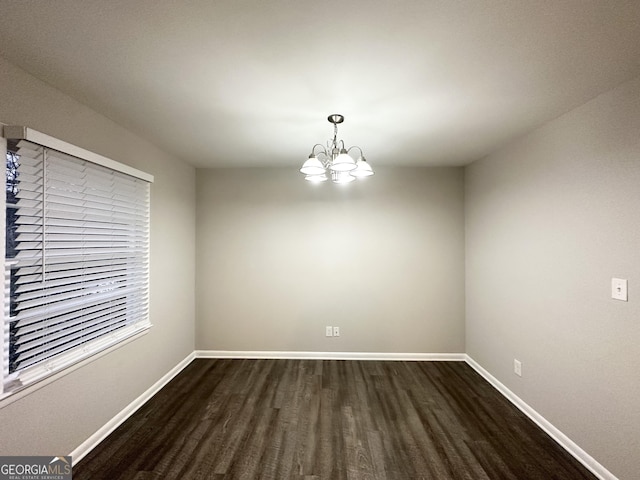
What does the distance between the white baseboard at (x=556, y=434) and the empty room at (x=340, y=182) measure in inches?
0.5

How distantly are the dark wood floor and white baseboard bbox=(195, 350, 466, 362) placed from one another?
18.4 inches

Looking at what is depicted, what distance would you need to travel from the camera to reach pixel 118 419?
8.08ft

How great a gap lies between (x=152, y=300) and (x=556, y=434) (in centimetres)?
368

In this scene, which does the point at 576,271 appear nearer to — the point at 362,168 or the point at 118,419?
the point at 362,168

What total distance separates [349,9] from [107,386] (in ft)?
9.81

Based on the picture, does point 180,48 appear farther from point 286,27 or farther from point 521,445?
point 521,445

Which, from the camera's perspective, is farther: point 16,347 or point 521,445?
point 521,445

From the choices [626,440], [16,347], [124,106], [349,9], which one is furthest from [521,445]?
[124,106]

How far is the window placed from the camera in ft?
5.49

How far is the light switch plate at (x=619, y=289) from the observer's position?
181cm

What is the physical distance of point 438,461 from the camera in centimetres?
207

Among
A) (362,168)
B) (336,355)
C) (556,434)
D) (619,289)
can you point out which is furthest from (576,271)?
(336,355)

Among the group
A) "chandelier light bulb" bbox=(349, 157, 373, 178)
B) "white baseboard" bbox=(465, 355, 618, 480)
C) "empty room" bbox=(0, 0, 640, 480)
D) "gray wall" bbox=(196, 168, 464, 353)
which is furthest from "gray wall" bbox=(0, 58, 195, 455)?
"white baseboard" bbox=(465, 355, 618, 480)

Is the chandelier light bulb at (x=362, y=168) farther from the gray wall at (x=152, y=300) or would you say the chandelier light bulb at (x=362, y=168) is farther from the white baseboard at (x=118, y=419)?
the white baseboard at (x=118, y=419)
